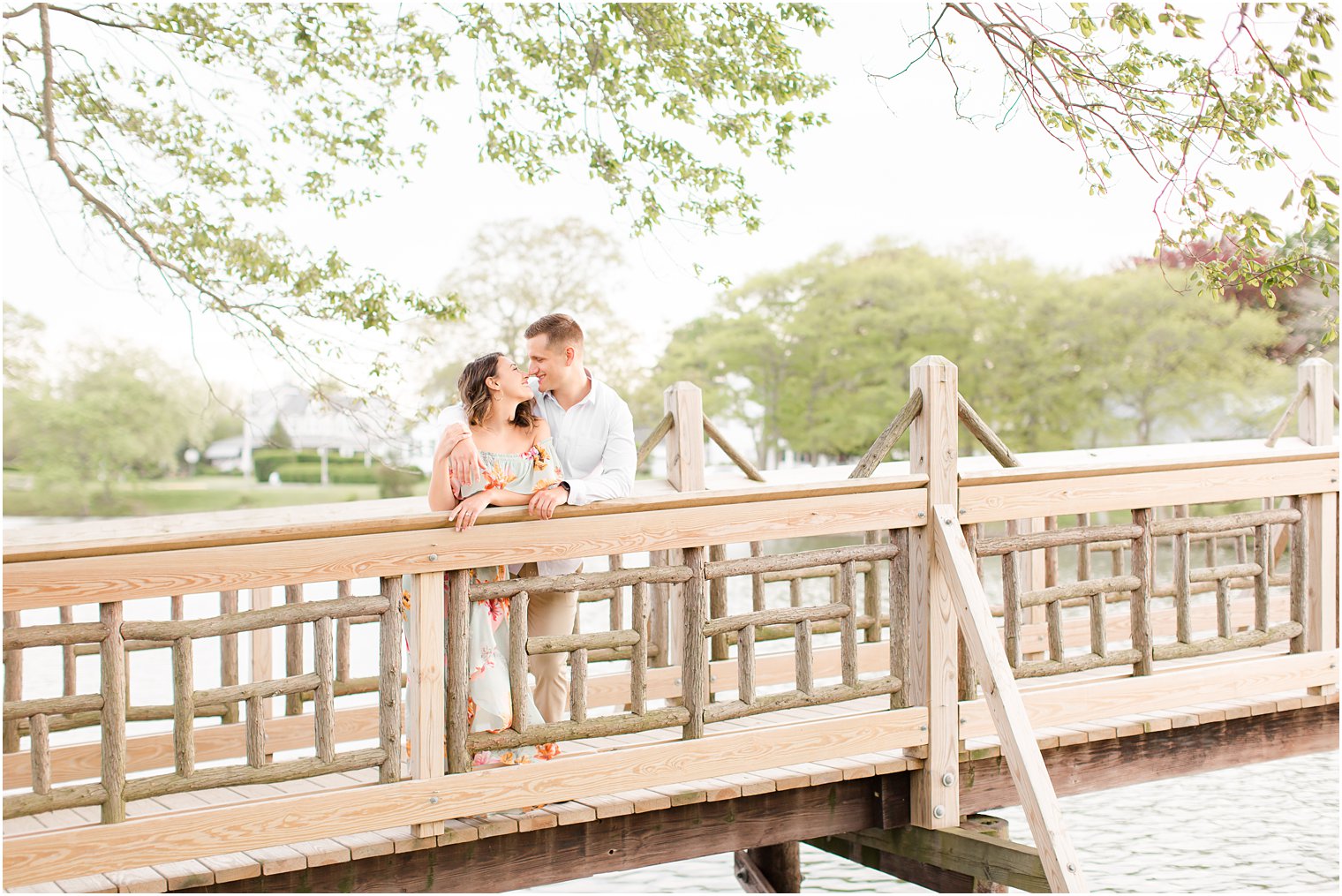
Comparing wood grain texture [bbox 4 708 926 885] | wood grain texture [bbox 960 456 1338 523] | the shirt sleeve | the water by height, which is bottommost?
the water

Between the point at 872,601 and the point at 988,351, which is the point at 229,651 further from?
the point at 988,351

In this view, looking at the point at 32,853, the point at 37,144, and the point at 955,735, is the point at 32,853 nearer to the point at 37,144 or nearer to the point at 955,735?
the point at 955,735

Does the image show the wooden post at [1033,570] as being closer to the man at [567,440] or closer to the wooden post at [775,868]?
the wooden post at [775,868]

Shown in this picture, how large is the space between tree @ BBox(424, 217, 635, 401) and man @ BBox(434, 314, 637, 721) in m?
24.4

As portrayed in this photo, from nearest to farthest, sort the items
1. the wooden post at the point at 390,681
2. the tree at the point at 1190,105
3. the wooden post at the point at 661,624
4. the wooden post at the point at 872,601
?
the wooden post at the point at 390,681 → the tree at the point at 1190,105 → the wooden post at the point at 661,624 → the wooden post at the point at 872,601

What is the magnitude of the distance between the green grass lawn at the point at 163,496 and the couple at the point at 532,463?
2662 cm

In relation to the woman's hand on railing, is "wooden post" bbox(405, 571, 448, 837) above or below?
below

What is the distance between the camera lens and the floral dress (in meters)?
3.49

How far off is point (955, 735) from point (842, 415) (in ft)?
79.9

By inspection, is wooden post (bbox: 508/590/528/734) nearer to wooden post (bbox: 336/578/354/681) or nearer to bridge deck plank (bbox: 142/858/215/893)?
bridge deck plank (bbox: 142/858/215/893)

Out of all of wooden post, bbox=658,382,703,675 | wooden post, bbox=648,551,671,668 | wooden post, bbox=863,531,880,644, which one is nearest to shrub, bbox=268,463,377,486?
wooden post, bbox=863,531,880,644

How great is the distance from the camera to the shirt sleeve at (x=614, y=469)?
11.6 ft

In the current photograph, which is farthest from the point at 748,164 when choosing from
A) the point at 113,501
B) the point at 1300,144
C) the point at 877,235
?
the point at 113,501

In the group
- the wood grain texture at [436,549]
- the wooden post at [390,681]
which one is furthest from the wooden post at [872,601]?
the wooden post at [390,681]
